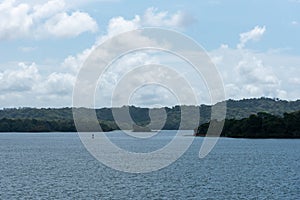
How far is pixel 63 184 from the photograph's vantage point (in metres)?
63.6

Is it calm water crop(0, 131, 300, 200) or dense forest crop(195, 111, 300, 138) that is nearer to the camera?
calm water crop(0, 131, 300, 200)

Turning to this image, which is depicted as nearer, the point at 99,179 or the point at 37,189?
the point at 37,189

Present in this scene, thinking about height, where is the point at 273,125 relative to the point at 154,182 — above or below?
above

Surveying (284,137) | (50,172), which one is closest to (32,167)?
(50,172)

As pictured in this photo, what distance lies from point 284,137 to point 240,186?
13660cm

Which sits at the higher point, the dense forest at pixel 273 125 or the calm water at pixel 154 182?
the dense forest at pixel 273 125

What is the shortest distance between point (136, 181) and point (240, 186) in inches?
460

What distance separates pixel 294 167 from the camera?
287ft

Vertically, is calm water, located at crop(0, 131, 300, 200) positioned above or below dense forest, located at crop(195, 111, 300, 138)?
below

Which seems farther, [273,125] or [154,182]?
[273,125]

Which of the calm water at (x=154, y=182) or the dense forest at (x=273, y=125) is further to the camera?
the dense forest at (x=273, y=125)

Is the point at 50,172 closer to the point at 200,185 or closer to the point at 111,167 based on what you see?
the point at 111,167

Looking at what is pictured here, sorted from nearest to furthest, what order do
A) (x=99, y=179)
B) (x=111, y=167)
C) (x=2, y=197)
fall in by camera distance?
(x=2, y=197), (x=99, y=179), (x=111, y=167)

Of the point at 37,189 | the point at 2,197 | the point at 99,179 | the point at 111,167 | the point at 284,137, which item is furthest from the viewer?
the point at 284,137
